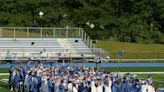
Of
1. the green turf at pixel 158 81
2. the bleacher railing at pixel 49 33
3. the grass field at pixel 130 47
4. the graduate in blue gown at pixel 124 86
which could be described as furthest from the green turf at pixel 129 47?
the graduate in blue gown at pixel 124 86

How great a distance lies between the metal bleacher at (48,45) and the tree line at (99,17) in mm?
12007

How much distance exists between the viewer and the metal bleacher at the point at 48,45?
1715 inches

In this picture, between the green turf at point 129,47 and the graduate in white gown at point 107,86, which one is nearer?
the graduate in white gown at point 107,86

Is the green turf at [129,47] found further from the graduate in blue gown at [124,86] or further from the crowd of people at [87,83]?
the graduate in blue gown at [124,86]

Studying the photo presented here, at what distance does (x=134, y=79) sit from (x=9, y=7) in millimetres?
44887

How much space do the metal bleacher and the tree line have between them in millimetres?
12007

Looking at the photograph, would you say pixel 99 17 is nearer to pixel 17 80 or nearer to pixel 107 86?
pixel 17 80

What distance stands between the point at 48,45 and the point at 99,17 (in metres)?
16.8

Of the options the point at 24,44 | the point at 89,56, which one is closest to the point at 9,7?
the point at 24,44

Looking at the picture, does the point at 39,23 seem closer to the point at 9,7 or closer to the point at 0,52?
the point at 9,7

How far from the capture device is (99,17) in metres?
62.2

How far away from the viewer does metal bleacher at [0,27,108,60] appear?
43562 mm

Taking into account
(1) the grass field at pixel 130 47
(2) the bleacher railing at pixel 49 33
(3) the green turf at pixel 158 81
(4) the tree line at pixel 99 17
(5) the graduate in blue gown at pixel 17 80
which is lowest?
(3) the green turf at pixel 158 81

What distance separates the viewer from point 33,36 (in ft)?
156
